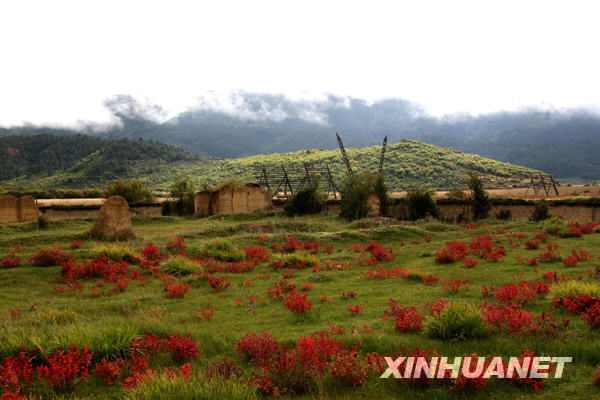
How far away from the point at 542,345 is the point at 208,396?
14.2ft

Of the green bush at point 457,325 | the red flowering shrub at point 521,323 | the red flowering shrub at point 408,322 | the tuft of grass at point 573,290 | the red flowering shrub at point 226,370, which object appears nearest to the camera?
the red flowering shrub at point 226,370

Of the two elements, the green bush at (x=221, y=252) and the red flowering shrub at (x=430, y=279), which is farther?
the green bush at (x=221, y=252)

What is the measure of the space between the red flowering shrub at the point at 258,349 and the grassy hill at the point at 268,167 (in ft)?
216

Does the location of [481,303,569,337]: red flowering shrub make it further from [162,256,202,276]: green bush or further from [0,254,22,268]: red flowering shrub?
[0,254,22,268]: red flowering shrub

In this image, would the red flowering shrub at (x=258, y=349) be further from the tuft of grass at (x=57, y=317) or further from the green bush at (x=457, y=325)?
the tuft of grass at (x=57, y=317)

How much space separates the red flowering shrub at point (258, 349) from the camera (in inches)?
211

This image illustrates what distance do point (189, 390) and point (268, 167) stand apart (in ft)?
321

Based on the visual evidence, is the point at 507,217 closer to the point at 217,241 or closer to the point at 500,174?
the point at 217,241

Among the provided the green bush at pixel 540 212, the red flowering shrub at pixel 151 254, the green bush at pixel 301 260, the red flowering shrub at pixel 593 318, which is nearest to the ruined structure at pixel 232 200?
the red flowering shrub at pixel 151 254

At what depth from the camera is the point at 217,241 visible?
657 inches

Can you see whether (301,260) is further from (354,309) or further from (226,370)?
(226,370)

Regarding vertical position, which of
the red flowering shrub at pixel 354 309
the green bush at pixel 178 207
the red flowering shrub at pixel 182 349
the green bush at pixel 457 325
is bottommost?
the green bush at pixel 178 207

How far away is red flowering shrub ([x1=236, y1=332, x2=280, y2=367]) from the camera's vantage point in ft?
17.6

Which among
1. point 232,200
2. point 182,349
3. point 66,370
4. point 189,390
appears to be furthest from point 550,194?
point 66,370
